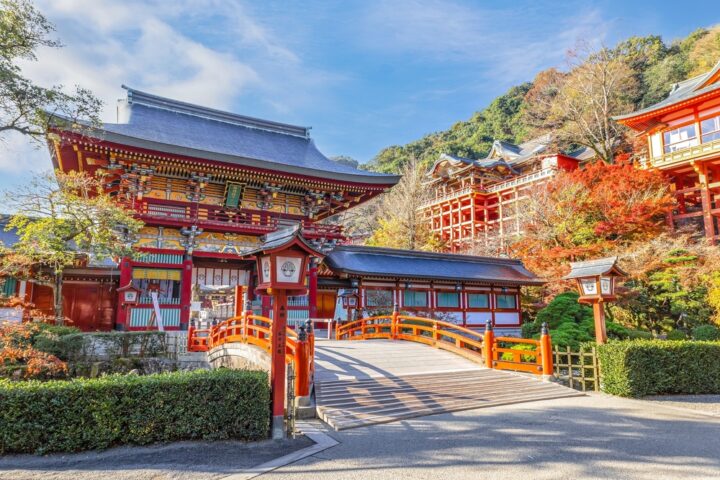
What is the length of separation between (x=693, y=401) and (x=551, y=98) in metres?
43.9

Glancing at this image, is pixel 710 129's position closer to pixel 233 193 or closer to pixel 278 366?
pixel 233 193

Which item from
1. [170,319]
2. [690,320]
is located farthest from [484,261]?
[170,319]

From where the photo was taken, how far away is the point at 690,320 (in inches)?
752

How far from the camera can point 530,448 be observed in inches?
247

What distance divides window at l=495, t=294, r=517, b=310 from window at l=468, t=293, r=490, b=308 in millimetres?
688

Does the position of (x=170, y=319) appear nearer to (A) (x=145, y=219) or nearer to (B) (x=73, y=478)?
(A) (x=145, y=219)

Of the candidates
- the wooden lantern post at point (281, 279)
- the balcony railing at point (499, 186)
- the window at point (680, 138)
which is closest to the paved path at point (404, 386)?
the wooden lantern post at point (281, 279)

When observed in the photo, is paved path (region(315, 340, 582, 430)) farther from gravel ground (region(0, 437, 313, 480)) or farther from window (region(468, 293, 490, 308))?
window (region(468, 293, 490, 308))

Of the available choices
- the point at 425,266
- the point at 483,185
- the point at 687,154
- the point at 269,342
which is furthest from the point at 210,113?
the point at 483,185

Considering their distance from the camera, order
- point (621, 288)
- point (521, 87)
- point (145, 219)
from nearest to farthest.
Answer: point (145, 219)
point (621, 288)
point (521, 87)

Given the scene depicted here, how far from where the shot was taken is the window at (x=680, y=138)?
2542 cm

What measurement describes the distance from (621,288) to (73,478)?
2086 centimetres

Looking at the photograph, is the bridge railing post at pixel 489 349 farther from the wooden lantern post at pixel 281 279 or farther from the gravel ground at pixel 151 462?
the gravel ground at pixel 151 462

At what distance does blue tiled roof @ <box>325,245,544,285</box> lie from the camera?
20125mm
